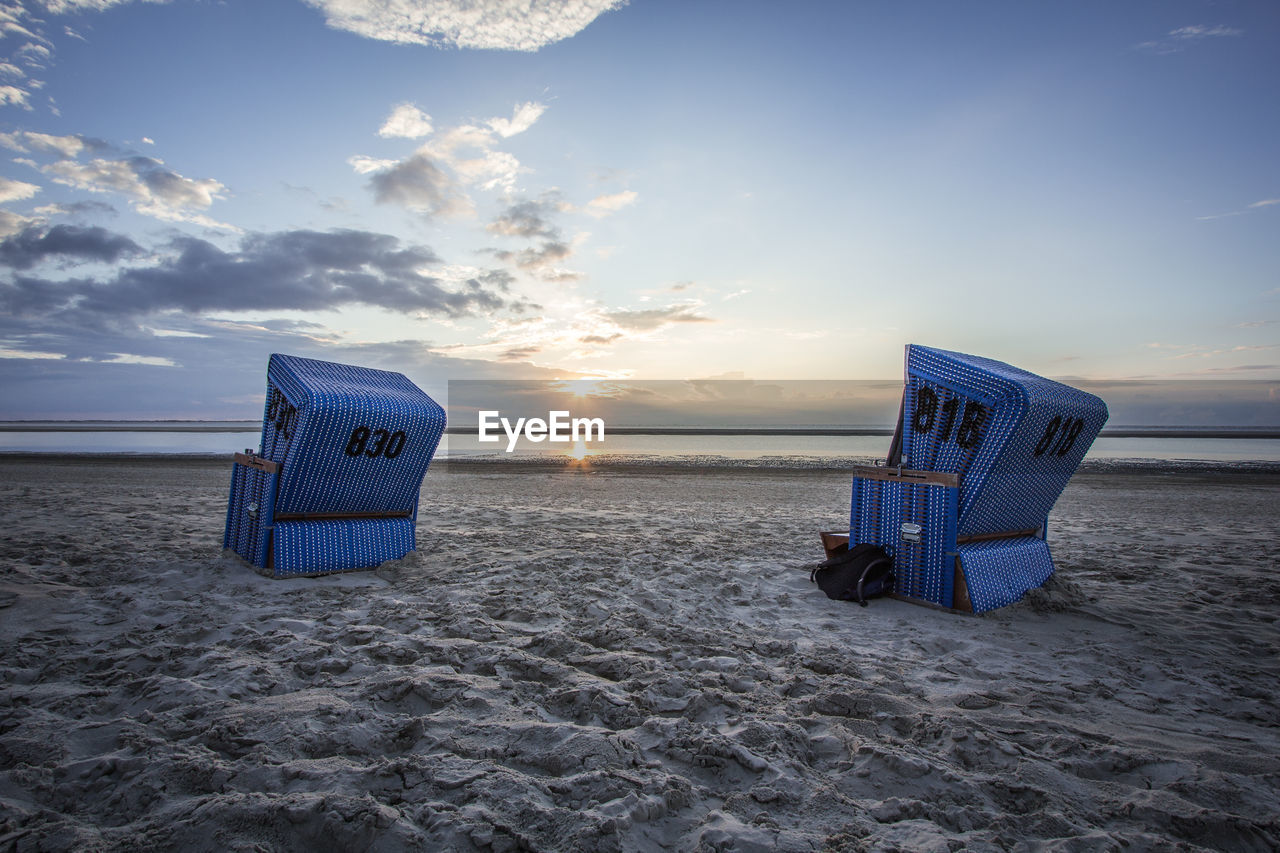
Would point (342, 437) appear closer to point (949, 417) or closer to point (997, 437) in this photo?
point (949, 417)

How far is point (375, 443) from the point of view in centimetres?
714

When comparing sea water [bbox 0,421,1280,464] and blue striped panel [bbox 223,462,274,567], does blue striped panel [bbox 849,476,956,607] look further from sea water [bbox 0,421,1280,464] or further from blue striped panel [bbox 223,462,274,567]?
sea water [bbox 0,421,1280,464]

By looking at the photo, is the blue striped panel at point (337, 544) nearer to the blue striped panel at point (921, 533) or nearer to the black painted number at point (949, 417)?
the blue striped panel at point (921, 533)

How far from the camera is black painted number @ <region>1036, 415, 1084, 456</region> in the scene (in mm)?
6202

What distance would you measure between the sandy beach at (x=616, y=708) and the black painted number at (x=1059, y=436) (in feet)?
5.29

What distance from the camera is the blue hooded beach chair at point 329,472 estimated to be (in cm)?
682

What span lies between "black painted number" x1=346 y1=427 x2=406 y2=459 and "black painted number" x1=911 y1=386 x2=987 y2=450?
6.28 meters

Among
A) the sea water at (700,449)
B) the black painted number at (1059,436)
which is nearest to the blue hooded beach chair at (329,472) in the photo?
the black painted number at (1059,436)

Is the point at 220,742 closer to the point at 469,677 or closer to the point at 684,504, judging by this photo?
the point at 469,677

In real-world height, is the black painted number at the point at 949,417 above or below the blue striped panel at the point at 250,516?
above

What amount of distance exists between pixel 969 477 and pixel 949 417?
0.67m

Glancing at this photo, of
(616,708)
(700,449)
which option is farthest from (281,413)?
(700,449)

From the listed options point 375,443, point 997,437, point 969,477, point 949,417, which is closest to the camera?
point 997,437

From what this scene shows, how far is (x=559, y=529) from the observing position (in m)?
10.5
